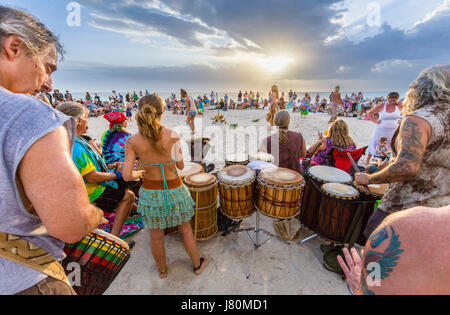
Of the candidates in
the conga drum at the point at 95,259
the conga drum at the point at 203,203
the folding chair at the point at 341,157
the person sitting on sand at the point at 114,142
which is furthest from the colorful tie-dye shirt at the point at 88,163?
the folding chair at the point at 341,157

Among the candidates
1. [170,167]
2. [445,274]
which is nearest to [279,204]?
[170,167]

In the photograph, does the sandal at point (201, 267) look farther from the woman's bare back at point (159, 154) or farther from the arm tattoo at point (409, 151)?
the arm tattoo at point (409, 151)

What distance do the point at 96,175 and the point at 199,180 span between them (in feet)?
4.24

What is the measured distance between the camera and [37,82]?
874 mm

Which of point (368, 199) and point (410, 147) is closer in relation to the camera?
point (410, 147)

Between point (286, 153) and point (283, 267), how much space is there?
5.81ft

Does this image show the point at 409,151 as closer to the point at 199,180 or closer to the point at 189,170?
the point at 199,180

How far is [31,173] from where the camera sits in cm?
69

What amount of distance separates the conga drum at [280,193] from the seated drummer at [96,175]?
1.59m

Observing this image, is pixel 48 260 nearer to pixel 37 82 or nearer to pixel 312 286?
pixel 37 82

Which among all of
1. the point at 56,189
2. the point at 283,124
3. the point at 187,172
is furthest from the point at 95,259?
the point at 283,124

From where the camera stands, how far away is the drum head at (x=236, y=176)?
255 cm

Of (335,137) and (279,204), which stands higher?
(335,137)

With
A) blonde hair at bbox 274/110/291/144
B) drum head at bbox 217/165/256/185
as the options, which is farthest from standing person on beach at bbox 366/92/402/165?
drum head at bbox 217/165/256/185
